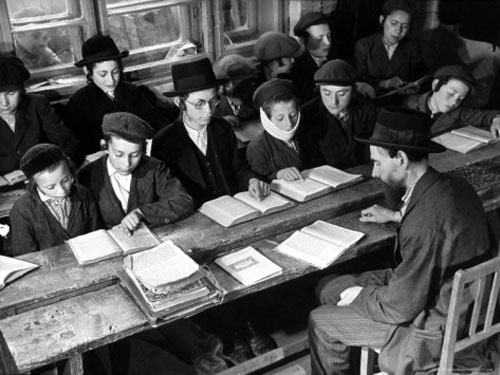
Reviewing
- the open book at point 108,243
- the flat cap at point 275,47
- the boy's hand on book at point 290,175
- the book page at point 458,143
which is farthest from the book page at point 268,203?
→ the flat cap at point 275,47

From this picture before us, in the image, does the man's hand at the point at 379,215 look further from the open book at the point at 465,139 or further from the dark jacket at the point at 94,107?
the dark jacket at the point at 94,107

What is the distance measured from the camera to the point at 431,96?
528 centimetres

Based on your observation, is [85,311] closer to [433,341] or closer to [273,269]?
[273,269]

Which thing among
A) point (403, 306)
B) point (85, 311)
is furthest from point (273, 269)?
point (85, 311)

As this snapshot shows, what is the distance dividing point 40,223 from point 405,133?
2.08 meters

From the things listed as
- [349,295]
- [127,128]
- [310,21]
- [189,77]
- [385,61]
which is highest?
[310,21]

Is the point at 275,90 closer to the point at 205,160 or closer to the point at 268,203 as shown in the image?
the point at 205,160

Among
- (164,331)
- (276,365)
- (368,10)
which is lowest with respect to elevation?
(276,365)

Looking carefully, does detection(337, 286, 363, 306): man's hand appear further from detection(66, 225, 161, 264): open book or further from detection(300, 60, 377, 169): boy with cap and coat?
detection(300, 60, 377, 169): boy with cap and coat

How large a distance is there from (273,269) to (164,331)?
1.02 m

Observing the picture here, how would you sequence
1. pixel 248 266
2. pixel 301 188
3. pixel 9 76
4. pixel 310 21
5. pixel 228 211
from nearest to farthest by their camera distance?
pixel 248 266
pixel 228 211
pixel 301 188
pixel 9 76
pixel 310 21

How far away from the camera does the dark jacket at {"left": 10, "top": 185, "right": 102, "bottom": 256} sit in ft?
11.9

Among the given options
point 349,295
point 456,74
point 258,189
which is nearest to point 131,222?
point 258,189

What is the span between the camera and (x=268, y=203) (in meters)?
3.86
